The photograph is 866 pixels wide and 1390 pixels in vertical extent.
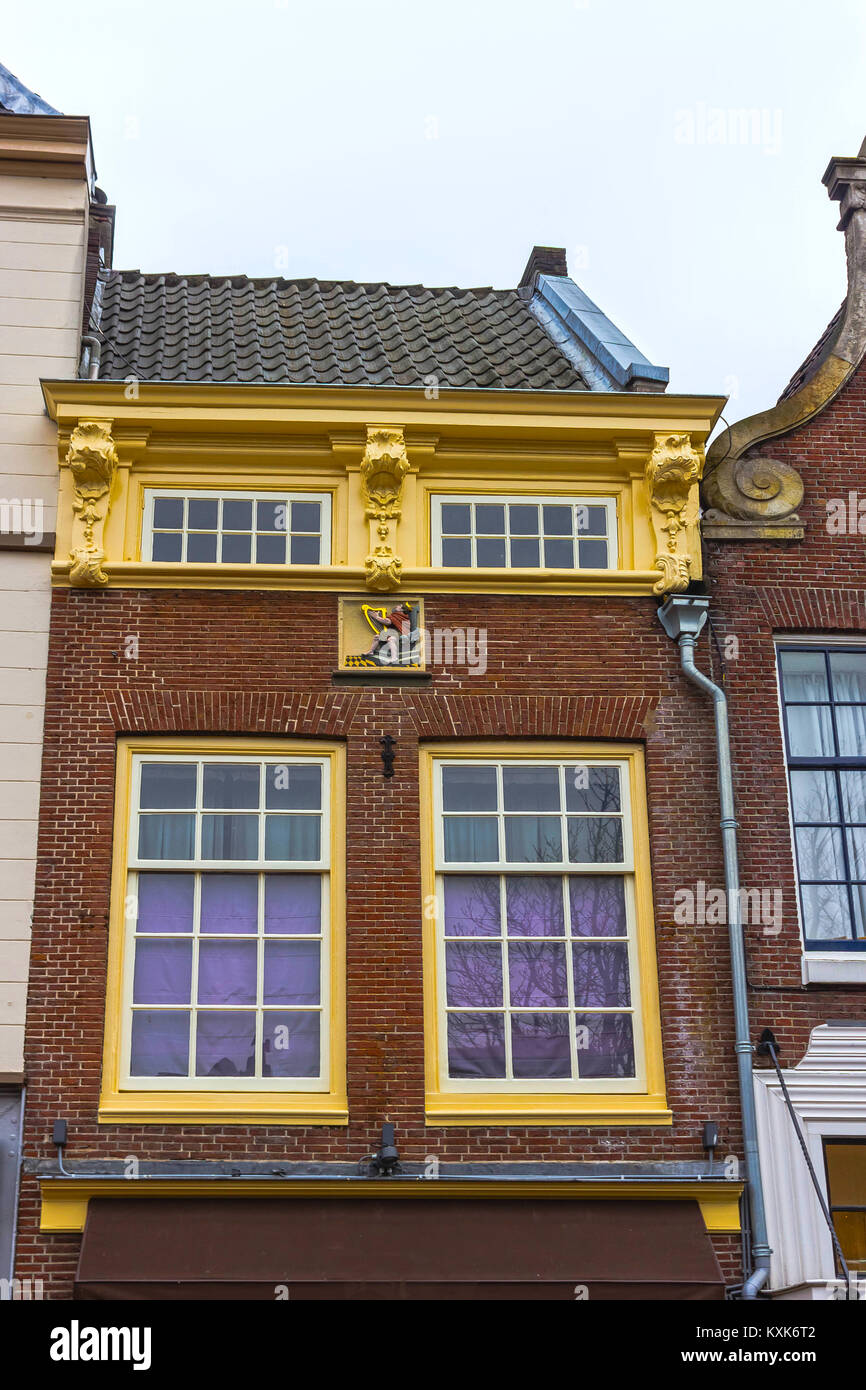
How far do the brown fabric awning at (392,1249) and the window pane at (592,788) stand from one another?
2979 mm

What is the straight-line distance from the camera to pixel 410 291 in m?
17.7

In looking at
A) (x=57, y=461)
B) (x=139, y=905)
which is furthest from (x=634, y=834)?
(x=57, y=461)

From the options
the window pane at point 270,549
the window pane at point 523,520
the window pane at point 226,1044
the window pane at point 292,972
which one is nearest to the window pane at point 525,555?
the window pane at point 523,520

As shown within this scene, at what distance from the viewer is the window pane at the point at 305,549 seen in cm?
1361

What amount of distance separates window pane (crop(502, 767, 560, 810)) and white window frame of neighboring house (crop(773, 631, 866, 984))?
1838 mm

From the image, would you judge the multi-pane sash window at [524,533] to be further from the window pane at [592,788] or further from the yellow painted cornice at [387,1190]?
the yellow painted cornice at [387,1190]

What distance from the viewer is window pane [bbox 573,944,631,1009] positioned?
1257 centimetres

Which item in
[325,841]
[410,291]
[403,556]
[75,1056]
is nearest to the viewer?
[75,1056]

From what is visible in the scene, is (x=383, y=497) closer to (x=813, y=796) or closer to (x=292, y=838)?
(x=292, y=838)

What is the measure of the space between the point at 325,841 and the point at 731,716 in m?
3.35

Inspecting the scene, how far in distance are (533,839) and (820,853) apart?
2.27 m

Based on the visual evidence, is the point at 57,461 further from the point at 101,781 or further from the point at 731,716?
the point at 731,716

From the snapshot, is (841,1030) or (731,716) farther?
(731,716)

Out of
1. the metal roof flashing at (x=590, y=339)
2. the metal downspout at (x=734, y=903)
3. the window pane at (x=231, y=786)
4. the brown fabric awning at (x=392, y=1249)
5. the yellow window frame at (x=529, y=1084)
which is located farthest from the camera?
the metal roof flashing at (x=590, y=339)
